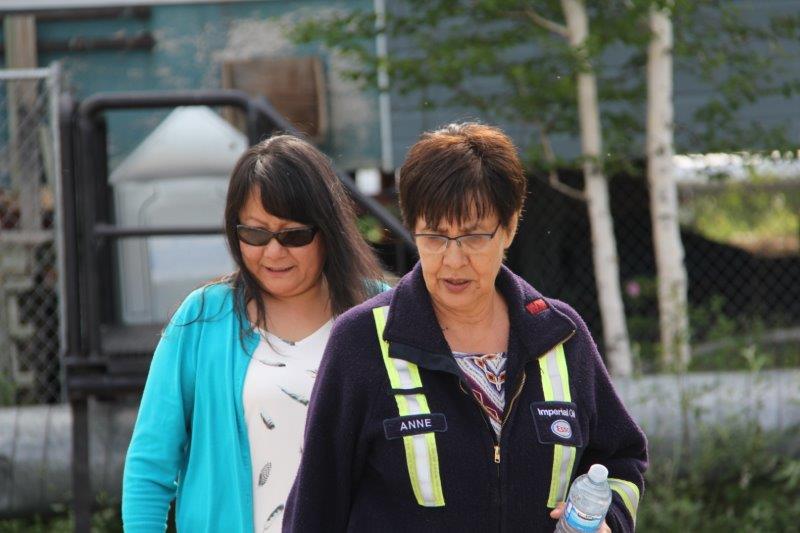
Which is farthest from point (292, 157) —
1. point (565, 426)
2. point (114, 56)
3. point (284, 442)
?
point (114, 56)

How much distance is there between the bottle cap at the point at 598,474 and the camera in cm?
232

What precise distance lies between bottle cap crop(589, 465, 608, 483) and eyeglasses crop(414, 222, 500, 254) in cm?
47

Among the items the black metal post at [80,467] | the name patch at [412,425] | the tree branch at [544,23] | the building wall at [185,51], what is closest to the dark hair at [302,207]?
the name patch at [412,425]

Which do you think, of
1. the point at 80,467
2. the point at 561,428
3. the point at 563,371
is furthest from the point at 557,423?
the point at 80,467

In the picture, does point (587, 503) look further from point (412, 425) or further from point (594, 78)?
point (594, 78)

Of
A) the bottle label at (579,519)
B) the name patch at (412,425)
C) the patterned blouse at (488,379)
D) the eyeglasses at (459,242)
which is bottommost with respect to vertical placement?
the bottle label at (579,519)

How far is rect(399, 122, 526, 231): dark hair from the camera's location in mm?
2342

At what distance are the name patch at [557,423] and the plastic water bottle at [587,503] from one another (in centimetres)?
8

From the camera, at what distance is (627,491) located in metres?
2.55

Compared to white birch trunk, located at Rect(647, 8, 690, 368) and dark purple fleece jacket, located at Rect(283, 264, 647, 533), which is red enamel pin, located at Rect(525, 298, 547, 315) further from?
white birch trunk, located at Rect(647, 8, 690, 368)

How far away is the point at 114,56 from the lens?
927cm

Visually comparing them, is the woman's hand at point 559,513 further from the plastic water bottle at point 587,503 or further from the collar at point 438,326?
the collar at point 438,326

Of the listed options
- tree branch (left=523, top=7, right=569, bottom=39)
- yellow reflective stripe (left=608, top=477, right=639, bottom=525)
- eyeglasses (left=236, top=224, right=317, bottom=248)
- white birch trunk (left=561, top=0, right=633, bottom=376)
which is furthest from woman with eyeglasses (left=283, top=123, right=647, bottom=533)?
tree branch (left=523, top=7, right=569, bottom=39)

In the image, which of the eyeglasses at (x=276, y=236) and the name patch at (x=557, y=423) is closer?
the name patch at (x=557, y=423)
